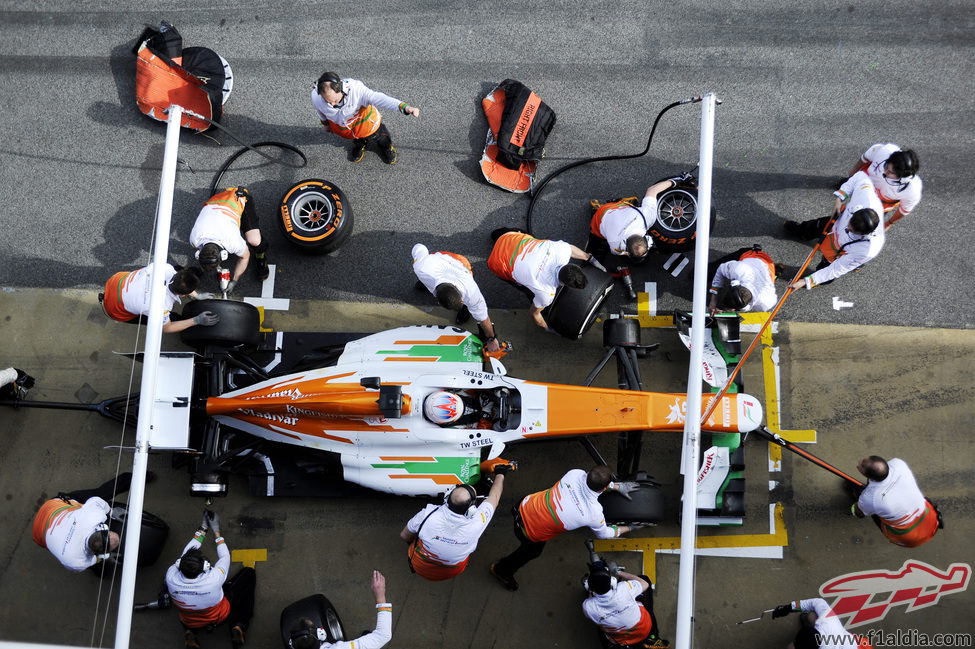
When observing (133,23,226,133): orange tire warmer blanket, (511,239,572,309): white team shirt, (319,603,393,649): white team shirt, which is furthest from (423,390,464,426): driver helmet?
(133,23,226,133): orange tire warmer blanket

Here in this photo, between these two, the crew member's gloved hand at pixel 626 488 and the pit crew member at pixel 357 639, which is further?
the crew member's gloved hand at pixel 626 488

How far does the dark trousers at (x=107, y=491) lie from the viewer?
237 inches

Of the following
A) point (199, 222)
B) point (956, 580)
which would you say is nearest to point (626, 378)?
point (956, 580)

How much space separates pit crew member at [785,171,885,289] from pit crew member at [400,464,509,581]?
3.32 m

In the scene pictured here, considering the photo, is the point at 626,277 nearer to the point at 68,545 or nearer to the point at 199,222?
the point at 199,222

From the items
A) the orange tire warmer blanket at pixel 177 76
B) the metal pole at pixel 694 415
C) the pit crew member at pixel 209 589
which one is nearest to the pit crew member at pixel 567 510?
the metal pole at pixel 694 415

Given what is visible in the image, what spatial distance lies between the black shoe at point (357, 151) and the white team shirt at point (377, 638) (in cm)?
428

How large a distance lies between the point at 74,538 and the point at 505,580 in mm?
3664

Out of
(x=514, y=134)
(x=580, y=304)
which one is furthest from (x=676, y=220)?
(x=514, y=134)

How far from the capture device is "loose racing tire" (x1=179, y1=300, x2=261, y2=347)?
5793 mm

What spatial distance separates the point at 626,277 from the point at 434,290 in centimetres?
200

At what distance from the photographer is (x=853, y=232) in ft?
19.0

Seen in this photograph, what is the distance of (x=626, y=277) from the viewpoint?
6.59m

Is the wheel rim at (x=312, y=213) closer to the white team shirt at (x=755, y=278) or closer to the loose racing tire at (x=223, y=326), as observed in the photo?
the loose racing tire at (x=223, y=326)
